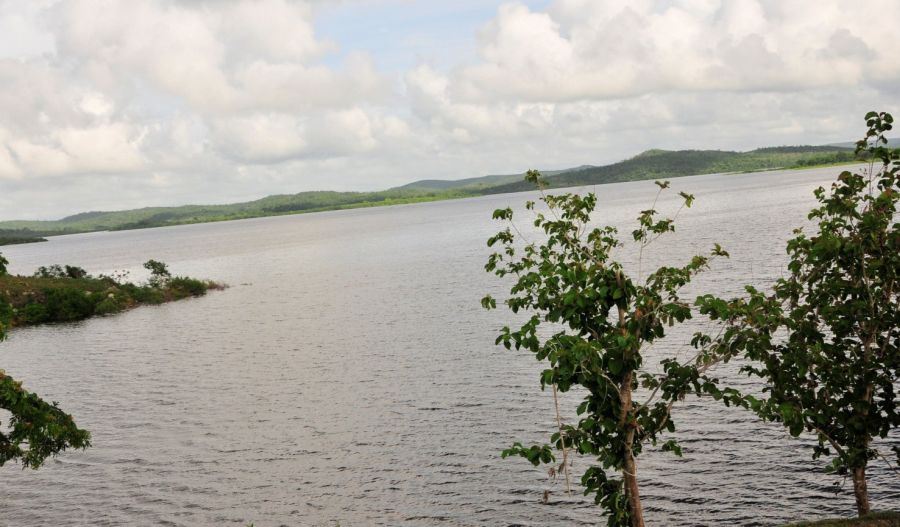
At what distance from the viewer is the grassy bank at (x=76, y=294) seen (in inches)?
3455

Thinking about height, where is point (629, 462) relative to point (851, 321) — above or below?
below

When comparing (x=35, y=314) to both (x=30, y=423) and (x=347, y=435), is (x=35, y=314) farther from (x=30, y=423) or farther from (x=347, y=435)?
(x=30, y=423)

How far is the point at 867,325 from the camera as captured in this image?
597 inches

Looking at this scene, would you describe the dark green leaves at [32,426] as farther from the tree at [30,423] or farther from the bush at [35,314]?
the bush at [35,314]

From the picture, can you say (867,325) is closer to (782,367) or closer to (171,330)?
(782,367)

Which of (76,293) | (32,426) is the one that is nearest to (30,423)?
(32,426)

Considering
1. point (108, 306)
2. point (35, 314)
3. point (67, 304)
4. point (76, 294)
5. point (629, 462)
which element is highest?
point (629, 462)

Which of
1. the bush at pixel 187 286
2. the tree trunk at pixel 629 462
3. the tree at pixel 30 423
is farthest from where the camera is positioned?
the bush at pixel 187 286

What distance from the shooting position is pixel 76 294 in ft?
294

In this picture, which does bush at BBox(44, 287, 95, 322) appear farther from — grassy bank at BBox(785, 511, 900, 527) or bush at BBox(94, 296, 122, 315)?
grassy bank at BBox(785, 511, 900, 527)

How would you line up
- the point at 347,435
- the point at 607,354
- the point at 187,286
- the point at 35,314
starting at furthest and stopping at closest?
the point at 187,286 → the point at 35,314 → the point at 347,435 → the point at 607,354

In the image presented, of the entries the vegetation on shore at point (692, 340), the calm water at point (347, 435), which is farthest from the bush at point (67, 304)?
the vegetation on shore at point (692, 340)

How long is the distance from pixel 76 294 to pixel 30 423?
248 feet

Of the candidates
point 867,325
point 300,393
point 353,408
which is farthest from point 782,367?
point 300,393
